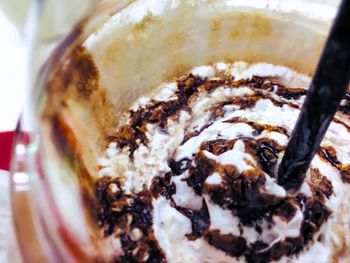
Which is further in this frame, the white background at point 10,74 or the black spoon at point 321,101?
the white background at point 10,74

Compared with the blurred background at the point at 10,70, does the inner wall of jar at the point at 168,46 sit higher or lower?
higher

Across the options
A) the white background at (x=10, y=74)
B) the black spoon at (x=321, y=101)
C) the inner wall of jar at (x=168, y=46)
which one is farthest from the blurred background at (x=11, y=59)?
the black spoon at (x=321, y=101)

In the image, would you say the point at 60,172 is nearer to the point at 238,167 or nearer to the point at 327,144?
the point at 238,167

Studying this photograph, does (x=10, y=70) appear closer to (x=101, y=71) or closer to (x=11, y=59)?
(x=11, y=59)

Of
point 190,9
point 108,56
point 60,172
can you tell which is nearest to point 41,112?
point 60,172

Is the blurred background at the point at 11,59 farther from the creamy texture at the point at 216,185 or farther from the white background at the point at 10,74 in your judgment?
the creamy texture at the point at 216,185

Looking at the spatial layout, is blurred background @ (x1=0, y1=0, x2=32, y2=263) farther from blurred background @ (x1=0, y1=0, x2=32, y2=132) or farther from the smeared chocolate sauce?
the smeared chocolate sauce
